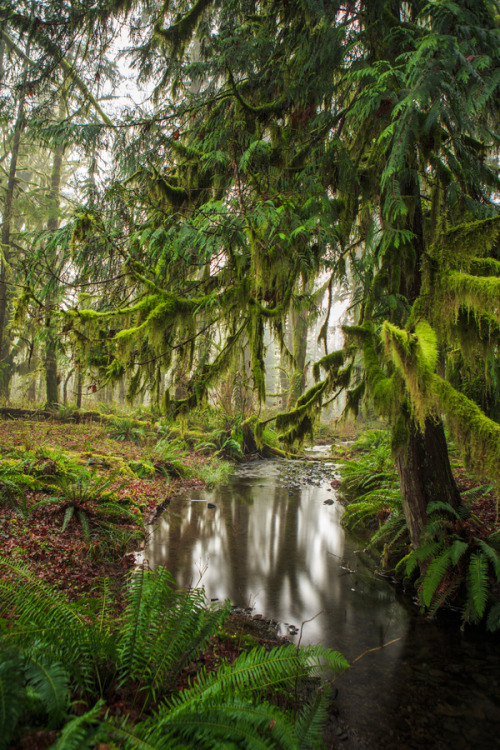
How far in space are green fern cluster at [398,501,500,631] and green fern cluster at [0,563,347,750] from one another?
6.37ft

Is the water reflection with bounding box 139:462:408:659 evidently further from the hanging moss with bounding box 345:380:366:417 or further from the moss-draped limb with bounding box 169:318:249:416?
the hanging moss with bounding box 345:380:366:417

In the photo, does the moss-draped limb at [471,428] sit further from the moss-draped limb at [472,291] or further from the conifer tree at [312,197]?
the moss-draped limb at [472,291]

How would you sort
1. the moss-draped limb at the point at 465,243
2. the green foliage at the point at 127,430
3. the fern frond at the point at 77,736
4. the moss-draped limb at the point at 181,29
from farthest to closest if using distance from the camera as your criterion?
the green foliage at the point at 127,430 → the moss-draped limb at the point at 181,29 → the moss-draped limb at the point at 465,243 → the fern frond at the point at 77,736

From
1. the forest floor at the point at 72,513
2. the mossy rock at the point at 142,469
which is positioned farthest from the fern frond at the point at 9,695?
the mossy rock at the point at 142,469

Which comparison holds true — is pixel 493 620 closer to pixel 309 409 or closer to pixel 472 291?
pixel 309 409

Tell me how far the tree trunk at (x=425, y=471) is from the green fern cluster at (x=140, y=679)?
2.33 meters

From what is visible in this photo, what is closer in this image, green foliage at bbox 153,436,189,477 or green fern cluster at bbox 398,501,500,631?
green fern cluster at bbox 398,501,500,631

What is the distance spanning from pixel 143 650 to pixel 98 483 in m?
3.85

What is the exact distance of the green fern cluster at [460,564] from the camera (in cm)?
382

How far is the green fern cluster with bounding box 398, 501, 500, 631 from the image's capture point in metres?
3.82

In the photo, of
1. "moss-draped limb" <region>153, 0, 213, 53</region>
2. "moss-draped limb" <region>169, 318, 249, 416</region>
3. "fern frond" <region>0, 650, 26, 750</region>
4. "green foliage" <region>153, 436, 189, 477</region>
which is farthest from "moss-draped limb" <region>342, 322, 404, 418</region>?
"green foliage" <region>153, 436, 189, 477</region>

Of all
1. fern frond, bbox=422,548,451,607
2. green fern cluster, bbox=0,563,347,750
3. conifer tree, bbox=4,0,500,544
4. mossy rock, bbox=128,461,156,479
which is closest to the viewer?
green fern cluster, bbox=0,563,347,750

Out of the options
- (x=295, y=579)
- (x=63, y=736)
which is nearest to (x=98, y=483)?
(x=295, y=579)

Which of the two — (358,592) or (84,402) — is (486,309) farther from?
(84,402)
